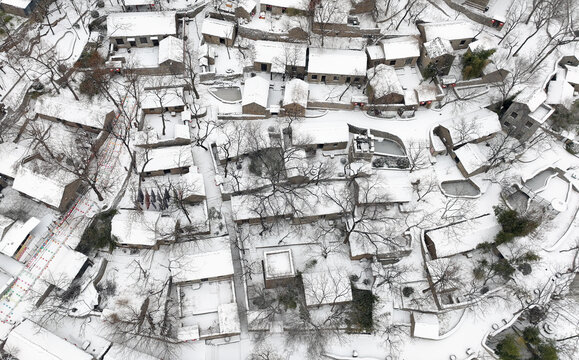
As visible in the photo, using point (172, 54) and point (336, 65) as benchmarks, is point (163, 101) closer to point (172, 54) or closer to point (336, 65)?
point (172, 54)

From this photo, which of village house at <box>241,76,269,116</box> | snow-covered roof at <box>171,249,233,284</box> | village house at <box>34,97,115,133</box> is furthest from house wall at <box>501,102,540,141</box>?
village house at <box>34,97,115,133</box>

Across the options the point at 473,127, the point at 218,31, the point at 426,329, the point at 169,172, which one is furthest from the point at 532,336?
the point at 218,31

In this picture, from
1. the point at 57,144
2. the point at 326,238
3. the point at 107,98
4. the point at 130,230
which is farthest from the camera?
the point at 107,98

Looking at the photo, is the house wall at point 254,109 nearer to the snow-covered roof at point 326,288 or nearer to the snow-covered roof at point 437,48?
the snow-covered roof at point 326,288

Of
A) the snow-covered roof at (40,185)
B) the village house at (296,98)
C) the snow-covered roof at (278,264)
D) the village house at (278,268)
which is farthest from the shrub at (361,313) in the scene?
the snow-covered roof at (40,185)

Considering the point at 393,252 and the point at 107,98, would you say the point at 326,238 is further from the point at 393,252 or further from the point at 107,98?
the point at 107,98

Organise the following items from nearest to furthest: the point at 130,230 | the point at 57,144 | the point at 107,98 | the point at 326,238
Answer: the point at 130,230 → the point at 326,238 → the point at 57,144 → the point at 107,98

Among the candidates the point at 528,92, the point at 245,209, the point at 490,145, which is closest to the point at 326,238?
the point at 245,209

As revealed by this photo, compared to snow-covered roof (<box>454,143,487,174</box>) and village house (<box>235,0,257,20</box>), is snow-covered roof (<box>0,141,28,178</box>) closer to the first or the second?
village house (<box>235,0,257,20</box>)
